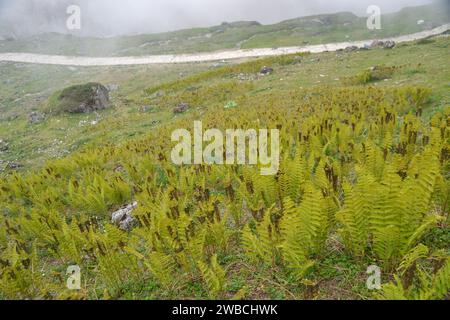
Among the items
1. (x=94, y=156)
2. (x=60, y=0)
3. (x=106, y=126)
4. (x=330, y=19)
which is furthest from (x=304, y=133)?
(x=60, y=0)

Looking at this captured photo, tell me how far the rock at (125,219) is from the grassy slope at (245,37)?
190 ft

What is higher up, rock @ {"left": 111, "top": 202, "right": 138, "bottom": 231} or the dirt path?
the dirt path

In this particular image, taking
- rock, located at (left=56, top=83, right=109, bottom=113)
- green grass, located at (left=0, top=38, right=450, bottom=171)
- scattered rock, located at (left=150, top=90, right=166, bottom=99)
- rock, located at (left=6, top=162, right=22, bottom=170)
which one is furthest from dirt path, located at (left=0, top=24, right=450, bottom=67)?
rock, located at (left=6, top=162, right=22, bottom=170)

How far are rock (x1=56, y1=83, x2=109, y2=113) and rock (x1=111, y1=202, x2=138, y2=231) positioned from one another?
1675cm

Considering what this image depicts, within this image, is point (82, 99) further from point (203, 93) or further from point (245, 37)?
point (245, 37)

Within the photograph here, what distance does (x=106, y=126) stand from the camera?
56.4ft

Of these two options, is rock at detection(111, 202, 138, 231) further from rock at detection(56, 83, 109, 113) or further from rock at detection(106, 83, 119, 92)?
rock at detection(106, 83, 119, 92)

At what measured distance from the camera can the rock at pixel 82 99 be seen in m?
21.0

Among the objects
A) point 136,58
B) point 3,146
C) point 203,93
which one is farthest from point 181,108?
point 136,58

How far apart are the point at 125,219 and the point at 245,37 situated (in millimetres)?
74119

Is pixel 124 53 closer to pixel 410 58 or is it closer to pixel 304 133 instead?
pixel 410 58

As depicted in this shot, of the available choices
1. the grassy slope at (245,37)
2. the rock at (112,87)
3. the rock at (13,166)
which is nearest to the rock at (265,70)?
the rock at (112,87)

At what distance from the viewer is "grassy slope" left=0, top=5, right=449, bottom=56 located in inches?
2532

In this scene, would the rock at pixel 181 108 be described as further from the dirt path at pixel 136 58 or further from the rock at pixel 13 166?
the dirt path at pixel 136 58
